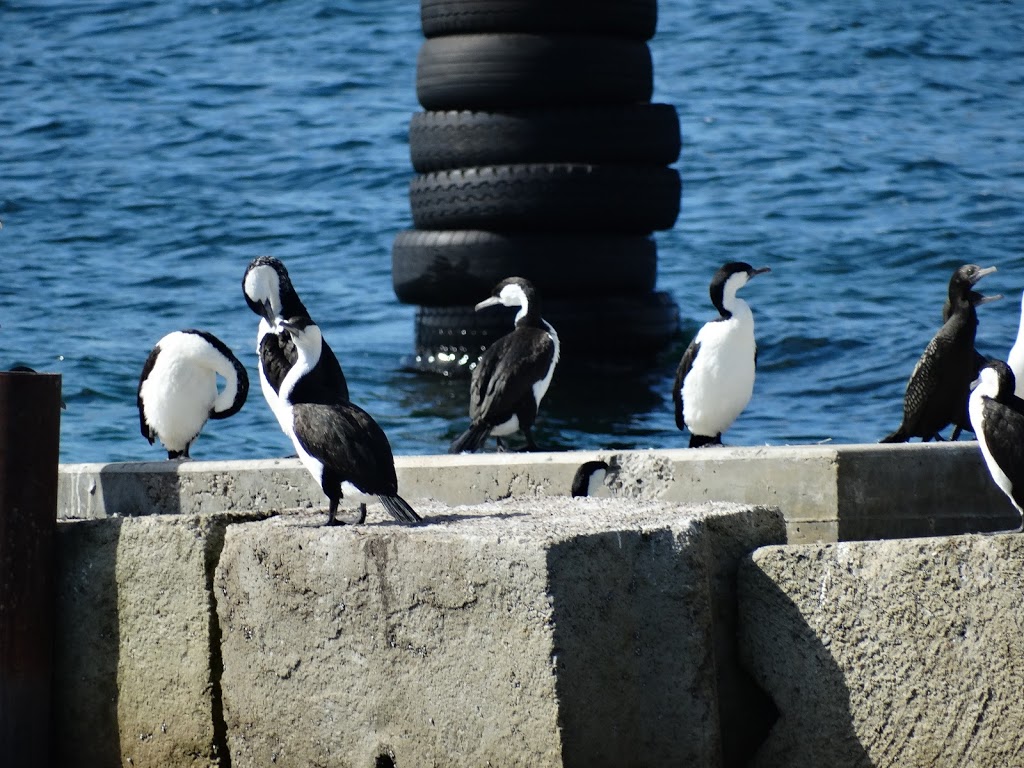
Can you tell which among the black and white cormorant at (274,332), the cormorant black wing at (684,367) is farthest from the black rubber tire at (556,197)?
the black and white cormorant at (274,332)

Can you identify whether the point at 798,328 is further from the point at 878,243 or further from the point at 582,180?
the point at 582,180

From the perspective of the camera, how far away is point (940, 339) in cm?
794

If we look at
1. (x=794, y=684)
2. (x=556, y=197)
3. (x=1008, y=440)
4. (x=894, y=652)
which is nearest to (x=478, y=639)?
(x=794, y=684)

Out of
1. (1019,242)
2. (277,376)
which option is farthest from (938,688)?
(1019,242)

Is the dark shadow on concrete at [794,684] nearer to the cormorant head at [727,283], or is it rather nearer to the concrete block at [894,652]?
the concrete block at [894,652]

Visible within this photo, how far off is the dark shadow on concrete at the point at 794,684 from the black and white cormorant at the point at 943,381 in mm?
2888

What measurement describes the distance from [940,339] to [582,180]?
4.54 m

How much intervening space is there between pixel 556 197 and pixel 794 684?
7.47m

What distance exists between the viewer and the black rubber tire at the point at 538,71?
1188cm

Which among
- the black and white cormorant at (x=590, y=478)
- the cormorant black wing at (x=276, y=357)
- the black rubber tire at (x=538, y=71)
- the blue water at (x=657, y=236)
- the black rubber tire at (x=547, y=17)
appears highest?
the black rubber tire at (x=547, y=17)

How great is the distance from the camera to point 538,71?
11898 mm

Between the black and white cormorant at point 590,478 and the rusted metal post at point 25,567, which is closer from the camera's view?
the rusted metal post at point 25,567

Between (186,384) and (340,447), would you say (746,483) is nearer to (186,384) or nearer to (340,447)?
(340,447)

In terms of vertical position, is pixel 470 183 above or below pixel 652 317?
above
